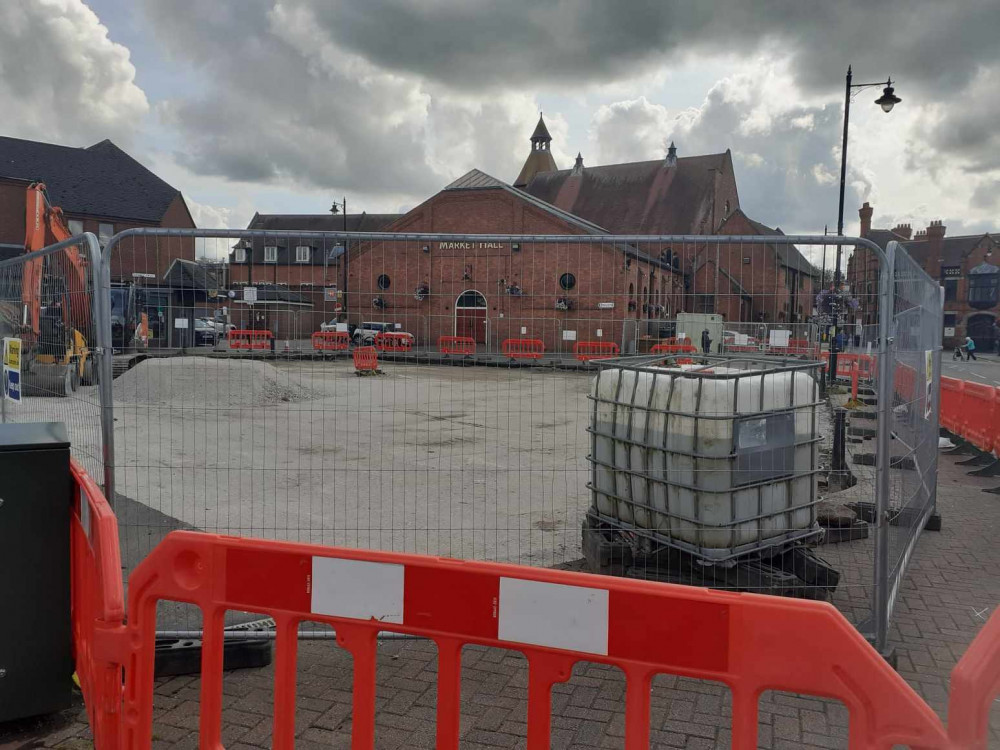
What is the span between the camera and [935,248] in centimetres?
7406

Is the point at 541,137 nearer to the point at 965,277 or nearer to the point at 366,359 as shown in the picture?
the point at 965,277

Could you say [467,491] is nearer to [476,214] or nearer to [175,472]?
[175,472]

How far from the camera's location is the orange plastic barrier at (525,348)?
188 inches

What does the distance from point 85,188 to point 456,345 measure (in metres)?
61.6

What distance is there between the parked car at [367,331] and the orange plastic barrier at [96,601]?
1746 mm

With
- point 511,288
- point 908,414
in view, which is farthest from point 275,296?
point 908,414

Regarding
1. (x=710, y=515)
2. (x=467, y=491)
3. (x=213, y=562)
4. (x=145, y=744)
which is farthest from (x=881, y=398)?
(x=467, y=491)

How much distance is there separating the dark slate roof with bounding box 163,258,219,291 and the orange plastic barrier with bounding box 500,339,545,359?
6.48ft

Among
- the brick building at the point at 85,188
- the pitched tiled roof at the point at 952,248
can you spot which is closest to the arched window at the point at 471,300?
the brick building at the point at 85,188

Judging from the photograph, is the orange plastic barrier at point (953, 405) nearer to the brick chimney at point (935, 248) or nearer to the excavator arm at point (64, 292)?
the excavator arm at point (64, 292)

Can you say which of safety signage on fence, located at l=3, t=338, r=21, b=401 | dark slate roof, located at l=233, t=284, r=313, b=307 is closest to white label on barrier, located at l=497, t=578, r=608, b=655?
dark slate roof, located at l=233, t=284, r=313, b=307

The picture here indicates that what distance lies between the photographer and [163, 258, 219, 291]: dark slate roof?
4488mm

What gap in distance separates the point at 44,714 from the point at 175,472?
6.55 meters

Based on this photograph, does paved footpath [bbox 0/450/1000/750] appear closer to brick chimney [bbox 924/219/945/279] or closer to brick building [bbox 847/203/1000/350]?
brick building [bbox 847/203/1000/350]
